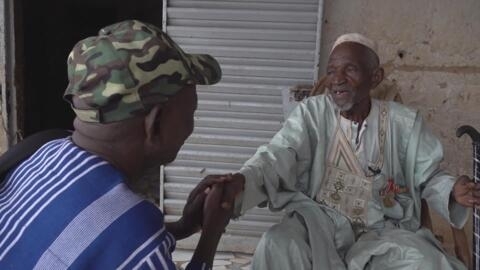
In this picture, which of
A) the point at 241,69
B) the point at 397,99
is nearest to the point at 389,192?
the point at 397,99

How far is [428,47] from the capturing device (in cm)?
324

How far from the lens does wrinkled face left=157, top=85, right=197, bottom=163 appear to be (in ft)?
4.00

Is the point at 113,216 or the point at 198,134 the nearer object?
the point at 113,216

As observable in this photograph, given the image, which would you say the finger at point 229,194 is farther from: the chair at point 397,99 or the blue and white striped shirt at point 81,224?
the chair at point 397,99

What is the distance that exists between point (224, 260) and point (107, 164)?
98.2 inches

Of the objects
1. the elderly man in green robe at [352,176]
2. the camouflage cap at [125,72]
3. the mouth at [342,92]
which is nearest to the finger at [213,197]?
the elderly man in green robe at [352,176]

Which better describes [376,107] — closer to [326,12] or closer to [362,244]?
[362,244]

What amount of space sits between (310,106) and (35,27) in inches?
157

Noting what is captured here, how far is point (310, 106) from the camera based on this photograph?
2.47 metres

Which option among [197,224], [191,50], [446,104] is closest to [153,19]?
[191,50]

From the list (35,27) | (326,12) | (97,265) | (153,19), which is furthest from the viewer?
(153,19)

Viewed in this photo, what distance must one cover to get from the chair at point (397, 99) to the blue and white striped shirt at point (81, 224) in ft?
4.66

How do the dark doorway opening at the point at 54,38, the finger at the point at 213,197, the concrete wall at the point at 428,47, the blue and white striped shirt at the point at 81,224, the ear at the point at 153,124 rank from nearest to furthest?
the blue and white striped shirt at the point at 81,224
the ear at the point at 153,124
the finger at the point at 213,197
the concrete wall at the point at 428,47
the dark doorway opening at the point at 54,38

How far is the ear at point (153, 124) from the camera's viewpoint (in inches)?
46.4
